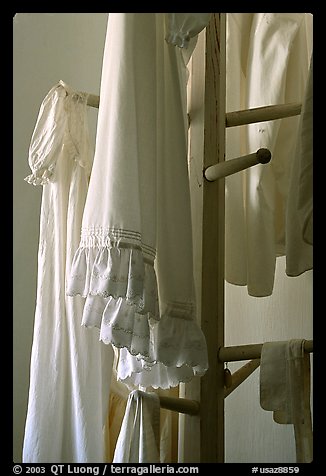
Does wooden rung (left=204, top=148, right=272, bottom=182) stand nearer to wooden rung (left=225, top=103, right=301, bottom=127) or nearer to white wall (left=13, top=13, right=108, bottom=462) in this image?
wooden rung (left=225, top=103, right=301, bottom=127)

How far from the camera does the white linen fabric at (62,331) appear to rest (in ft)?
3.63

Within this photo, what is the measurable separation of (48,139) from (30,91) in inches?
18.0

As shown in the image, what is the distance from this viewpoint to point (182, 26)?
40.6 inches

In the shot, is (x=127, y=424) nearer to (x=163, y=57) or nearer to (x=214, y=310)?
(x=214, y=310)

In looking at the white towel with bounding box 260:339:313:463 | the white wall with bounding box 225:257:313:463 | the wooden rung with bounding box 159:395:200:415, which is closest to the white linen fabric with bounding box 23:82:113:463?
the wooden rung with bounding box 159:395:200:415

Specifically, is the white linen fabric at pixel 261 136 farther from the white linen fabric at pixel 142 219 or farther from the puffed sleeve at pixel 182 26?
the puffed sleeve at pixel 182 26

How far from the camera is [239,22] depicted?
144cm

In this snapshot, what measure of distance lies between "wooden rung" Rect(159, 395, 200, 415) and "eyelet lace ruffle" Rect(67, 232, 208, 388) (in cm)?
4

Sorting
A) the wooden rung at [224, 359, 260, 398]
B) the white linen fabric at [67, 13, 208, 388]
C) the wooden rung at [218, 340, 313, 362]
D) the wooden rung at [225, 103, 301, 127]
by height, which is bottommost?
the wooden rung at [224, 359, 260, 398]

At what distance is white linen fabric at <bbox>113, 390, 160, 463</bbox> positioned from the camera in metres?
1.03

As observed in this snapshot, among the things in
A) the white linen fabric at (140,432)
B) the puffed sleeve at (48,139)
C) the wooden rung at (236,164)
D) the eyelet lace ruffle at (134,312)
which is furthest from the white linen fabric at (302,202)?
the puffed sleeve at (48,139)

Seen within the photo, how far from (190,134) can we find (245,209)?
0.55 feet

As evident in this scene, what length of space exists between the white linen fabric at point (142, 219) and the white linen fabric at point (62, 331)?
0.25 feet
